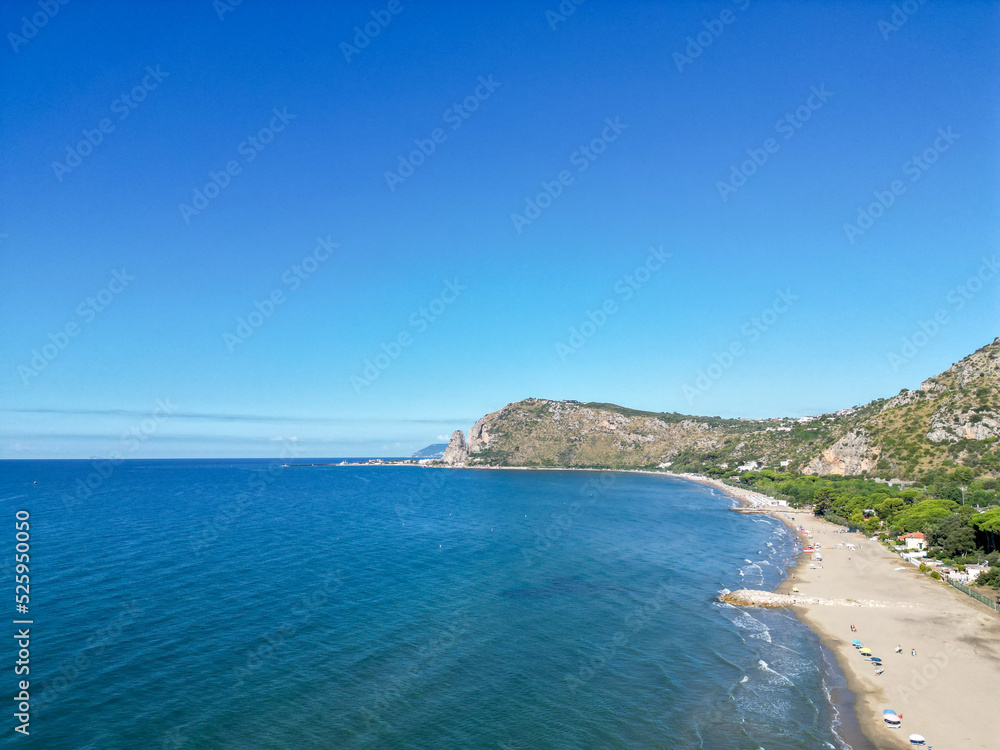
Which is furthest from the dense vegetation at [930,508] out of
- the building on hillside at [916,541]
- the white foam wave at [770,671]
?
the white foam wave at [770,671]

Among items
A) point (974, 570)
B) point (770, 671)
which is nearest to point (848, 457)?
point (974, 570)

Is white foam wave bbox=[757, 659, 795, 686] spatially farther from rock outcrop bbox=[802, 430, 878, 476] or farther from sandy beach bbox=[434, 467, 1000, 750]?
rock outcrop bbox=[802, 430, 878, 476]

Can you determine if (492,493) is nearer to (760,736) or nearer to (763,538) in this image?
(763,538)

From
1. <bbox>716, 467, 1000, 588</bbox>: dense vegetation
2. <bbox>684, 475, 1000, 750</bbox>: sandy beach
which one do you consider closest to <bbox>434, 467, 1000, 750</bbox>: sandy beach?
<bbox>684, 475, 1000, 750</bbox>: sandy beach

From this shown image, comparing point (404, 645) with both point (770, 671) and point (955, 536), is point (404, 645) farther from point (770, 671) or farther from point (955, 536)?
point (955, 536)

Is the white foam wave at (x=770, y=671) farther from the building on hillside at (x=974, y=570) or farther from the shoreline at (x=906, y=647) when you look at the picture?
the building on hillside at (x=974, y=570)

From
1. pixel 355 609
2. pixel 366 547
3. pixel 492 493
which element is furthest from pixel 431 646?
pixel 492 493
